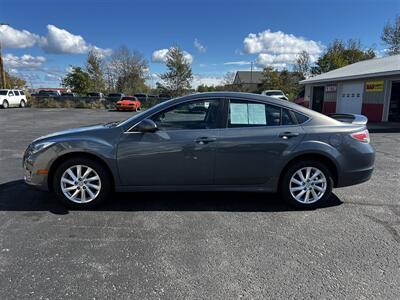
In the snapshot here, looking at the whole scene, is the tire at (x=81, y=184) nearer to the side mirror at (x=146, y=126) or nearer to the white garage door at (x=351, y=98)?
the side mirror at (x=146, y=126)

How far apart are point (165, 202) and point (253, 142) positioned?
1541 mm

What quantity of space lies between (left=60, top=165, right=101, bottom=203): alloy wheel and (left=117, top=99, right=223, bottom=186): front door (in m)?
0.39

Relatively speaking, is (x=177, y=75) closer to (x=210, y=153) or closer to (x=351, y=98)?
(x=351, y=98)

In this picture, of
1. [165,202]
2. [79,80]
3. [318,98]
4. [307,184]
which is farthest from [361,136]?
[79,80]

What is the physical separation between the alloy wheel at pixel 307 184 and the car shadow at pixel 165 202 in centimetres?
22

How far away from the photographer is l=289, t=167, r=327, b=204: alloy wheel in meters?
4.06

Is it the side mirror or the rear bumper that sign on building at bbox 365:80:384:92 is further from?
the side mirror

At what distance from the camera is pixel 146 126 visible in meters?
3.81

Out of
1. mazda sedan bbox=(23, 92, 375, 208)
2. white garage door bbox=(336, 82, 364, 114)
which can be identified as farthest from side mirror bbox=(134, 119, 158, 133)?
white garage door bbox=(336, 82, 364, 114)

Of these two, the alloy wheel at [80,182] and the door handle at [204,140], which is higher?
the door handle at [204,140]

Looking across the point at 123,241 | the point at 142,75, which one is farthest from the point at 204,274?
the point at 142,75

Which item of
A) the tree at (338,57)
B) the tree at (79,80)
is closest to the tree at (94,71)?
the tree at (79,80)

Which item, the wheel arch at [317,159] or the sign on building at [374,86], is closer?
the wheel arch at [317,159]

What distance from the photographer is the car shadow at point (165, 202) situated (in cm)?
408
